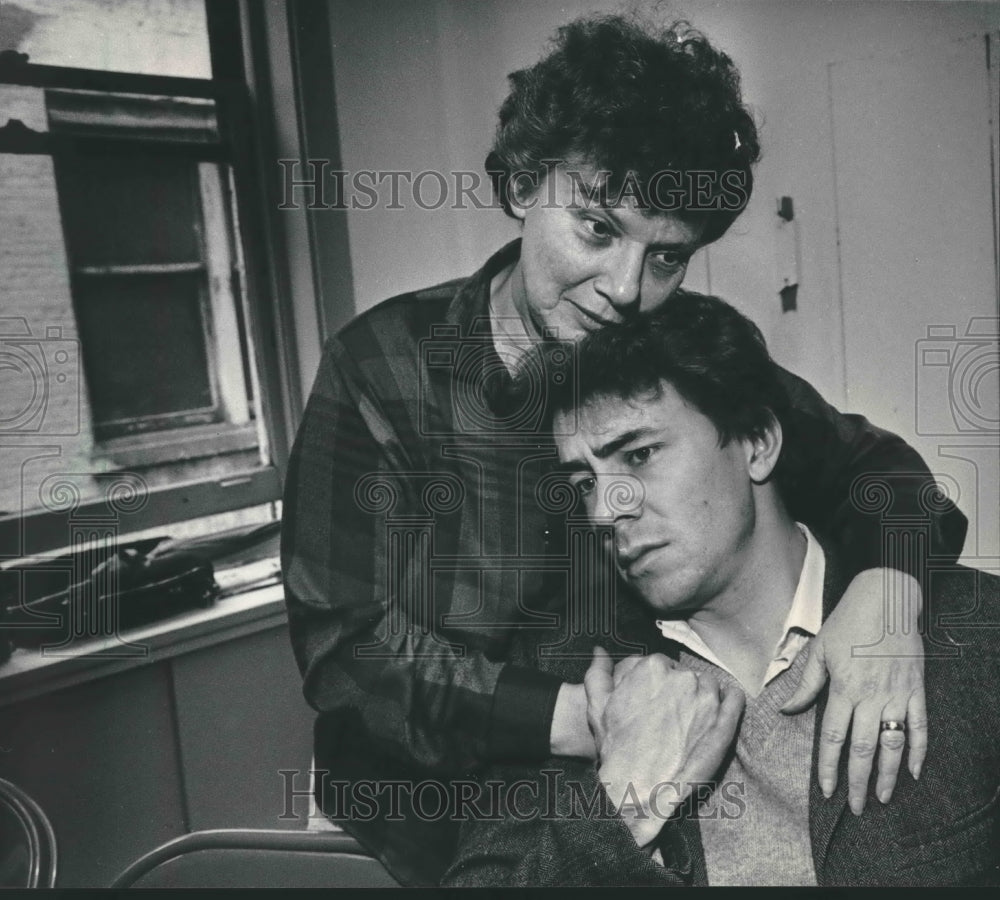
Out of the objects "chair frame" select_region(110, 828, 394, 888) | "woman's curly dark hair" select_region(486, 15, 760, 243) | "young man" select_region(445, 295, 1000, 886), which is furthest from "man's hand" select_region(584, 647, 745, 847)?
"woman's curly dark hair" select_region(486, 15, 760, 243)

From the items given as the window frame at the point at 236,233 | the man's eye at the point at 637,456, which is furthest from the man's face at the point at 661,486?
the window frame at the point at 236,233

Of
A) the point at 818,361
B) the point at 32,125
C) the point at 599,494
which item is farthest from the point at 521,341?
the point at 32,125

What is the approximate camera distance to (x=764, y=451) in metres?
1.17

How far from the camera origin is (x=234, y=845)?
1117mm

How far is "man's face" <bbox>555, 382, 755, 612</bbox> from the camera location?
1.11m

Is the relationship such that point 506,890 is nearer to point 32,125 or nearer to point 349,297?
point 349,297

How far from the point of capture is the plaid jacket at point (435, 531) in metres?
1.12

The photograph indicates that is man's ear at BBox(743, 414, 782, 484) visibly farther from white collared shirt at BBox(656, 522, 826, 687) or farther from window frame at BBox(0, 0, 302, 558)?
window frame at BBox(0, 0, 302, 558)

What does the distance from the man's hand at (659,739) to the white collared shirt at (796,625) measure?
0.10m

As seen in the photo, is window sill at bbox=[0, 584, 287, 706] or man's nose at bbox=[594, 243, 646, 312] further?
window sill at bbox=[0, 584, 287, 706]

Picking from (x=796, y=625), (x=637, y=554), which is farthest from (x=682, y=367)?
(x=796, y=625)

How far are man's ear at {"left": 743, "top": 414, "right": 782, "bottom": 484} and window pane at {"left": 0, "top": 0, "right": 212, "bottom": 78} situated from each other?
94 centimetres

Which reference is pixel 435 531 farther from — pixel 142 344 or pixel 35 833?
pixel 35 833

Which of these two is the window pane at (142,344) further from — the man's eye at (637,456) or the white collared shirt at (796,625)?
the white collared shirt at (796,625)
